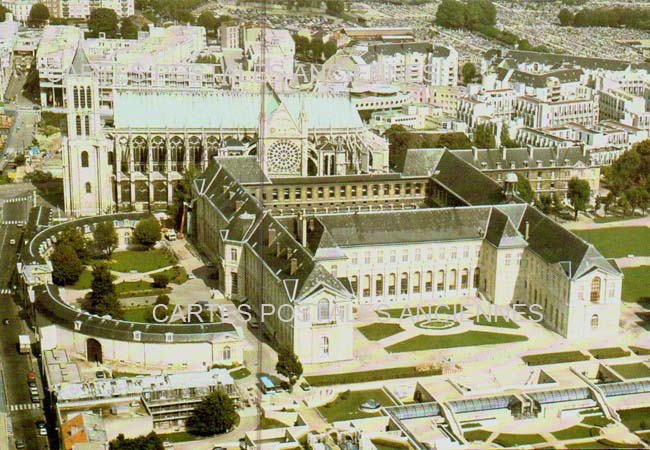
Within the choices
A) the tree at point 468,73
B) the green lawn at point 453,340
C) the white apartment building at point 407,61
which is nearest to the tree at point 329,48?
the white apartment building at point 407,61

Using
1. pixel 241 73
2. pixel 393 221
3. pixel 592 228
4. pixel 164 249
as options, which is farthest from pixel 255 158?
pixel 241 73

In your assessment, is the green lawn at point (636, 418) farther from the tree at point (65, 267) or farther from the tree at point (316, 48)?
the tree at point (316, 48)

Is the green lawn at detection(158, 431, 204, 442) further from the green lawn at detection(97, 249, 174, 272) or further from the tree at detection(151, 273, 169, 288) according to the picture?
the green lawn at detection(97, 249, 174, 272)

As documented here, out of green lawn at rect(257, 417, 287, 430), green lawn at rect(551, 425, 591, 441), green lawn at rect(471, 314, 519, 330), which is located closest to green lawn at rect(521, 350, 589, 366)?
green lawn at rect(471, 314, 519, 330)

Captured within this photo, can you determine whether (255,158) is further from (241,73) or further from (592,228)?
(241,73)

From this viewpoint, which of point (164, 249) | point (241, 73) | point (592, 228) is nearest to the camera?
point (164, 249)

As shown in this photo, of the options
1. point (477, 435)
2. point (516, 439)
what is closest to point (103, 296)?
point (477, 435)

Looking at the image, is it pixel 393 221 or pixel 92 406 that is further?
pixel 393 221
